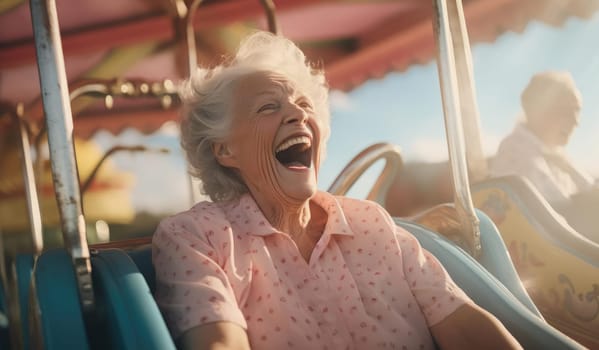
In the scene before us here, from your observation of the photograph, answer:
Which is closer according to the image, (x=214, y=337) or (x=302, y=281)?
(x=214, y=337)

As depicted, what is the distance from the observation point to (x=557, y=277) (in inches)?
65.4

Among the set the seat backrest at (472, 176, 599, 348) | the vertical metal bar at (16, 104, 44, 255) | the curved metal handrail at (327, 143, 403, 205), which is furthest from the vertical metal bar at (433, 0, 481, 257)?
the vertical metal bar at (16, 104, 44, 255)

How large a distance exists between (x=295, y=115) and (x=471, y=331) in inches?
15.2

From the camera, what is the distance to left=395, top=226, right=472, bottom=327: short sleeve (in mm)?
931

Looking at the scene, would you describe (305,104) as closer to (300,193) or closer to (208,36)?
(300,193)

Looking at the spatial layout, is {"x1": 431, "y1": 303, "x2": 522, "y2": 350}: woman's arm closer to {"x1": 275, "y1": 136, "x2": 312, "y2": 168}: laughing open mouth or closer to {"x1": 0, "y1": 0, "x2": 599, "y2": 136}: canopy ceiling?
{"x1": 275, "y1": 136, "x2": 312, "y2": 168}: laughing open mouth

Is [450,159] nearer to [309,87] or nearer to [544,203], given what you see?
[309,87]

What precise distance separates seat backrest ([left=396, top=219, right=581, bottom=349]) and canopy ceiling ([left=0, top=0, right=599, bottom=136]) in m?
2.45

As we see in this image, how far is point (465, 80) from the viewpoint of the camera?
1372 millimetres

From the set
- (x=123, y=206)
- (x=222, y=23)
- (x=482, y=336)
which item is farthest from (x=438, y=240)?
(x=123, y=206)

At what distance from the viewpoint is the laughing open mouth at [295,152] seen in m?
0.97

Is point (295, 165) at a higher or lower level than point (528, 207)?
higher

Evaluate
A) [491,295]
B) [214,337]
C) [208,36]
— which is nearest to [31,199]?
[214,337]

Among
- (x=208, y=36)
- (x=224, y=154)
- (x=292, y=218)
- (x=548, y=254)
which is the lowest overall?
(x=548, y=254)
